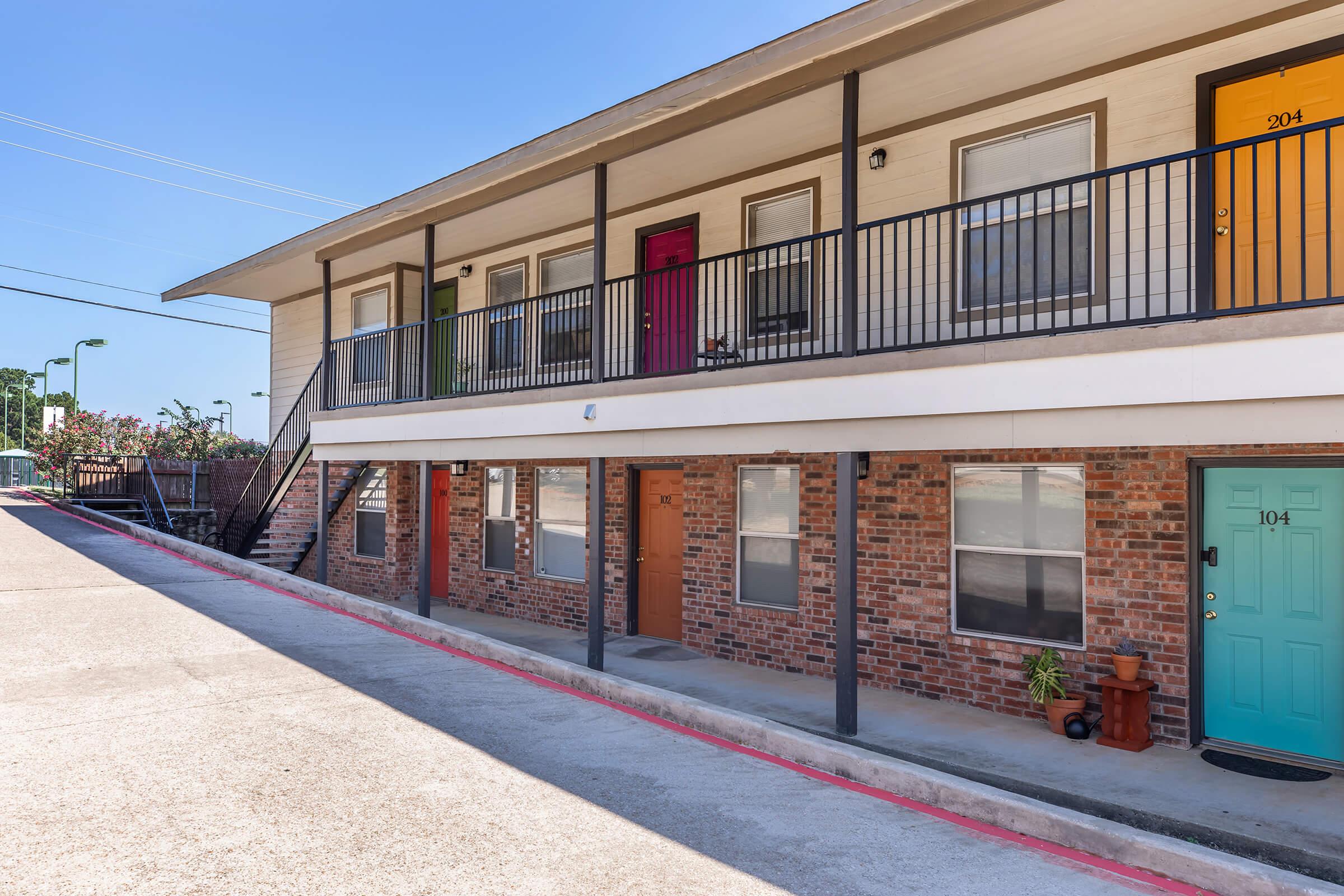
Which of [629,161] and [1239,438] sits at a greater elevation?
[629,161]

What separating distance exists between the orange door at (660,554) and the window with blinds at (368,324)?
18.4 feet

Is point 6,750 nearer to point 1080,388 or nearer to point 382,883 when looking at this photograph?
point 382,883

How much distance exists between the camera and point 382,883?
417 cm

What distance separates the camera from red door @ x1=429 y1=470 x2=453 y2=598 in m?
14.6

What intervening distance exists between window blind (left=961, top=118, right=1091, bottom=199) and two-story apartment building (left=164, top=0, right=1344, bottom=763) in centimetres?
3

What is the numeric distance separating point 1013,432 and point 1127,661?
2175 millimetres

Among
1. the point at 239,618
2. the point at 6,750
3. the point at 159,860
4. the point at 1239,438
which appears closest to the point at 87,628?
the point at 239,618

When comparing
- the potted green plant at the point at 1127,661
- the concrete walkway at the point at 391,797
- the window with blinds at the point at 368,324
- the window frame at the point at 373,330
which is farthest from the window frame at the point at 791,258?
the window with blinds at the point at 368,324

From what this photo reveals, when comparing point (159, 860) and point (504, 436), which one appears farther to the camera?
point (504, 436)

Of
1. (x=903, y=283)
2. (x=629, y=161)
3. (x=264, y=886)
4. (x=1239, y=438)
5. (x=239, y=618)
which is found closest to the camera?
(x=264, y=886)

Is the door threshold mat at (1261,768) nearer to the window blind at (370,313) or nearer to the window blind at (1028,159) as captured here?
the window blind at (1028,159)

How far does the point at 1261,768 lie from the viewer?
6.47 metres

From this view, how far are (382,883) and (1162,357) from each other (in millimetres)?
5217

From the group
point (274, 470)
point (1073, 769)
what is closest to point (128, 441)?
point (274, 470)
